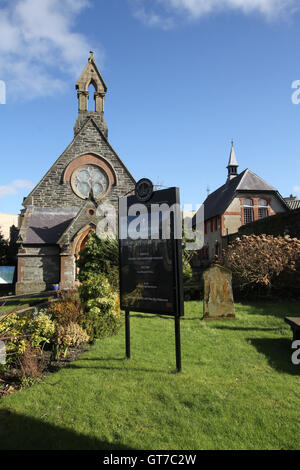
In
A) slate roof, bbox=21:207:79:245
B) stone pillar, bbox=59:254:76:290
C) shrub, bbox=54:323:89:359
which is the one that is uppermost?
slate roof, bbox=21:207:79:245

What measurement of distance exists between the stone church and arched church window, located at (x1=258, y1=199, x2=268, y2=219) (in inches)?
608

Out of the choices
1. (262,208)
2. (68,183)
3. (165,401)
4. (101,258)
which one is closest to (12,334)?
(165,401)

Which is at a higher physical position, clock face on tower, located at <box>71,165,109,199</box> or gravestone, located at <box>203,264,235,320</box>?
clock face on tower, located at <box>71,165,109,199</box>

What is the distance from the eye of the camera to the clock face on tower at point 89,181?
84.2 ft

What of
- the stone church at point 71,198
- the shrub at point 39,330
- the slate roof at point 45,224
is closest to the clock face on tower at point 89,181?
the stone church at point 71,198

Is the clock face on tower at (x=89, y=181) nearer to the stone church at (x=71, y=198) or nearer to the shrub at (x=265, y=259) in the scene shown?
the stone church at (x=71, y=198)

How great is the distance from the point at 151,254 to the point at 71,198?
20869 mm

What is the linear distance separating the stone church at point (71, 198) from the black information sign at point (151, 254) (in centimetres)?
1501

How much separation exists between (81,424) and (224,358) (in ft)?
10.5

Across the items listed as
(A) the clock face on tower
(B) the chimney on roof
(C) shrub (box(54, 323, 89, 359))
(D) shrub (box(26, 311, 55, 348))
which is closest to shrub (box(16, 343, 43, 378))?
(D) shrub (box(26, 311, 55, 348))

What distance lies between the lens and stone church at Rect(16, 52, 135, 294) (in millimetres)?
20953

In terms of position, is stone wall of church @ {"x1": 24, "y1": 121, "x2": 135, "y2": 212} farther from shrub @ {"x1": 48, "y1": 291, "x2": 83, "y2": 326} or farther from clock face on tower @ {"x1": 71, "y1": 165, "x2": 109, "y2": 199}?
shrub @ {"x1": 48, "y1": 291, "x2": 83, "y2": 326}

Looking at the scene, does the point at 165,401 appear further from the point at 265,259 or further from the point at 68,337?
the point at 265,259
